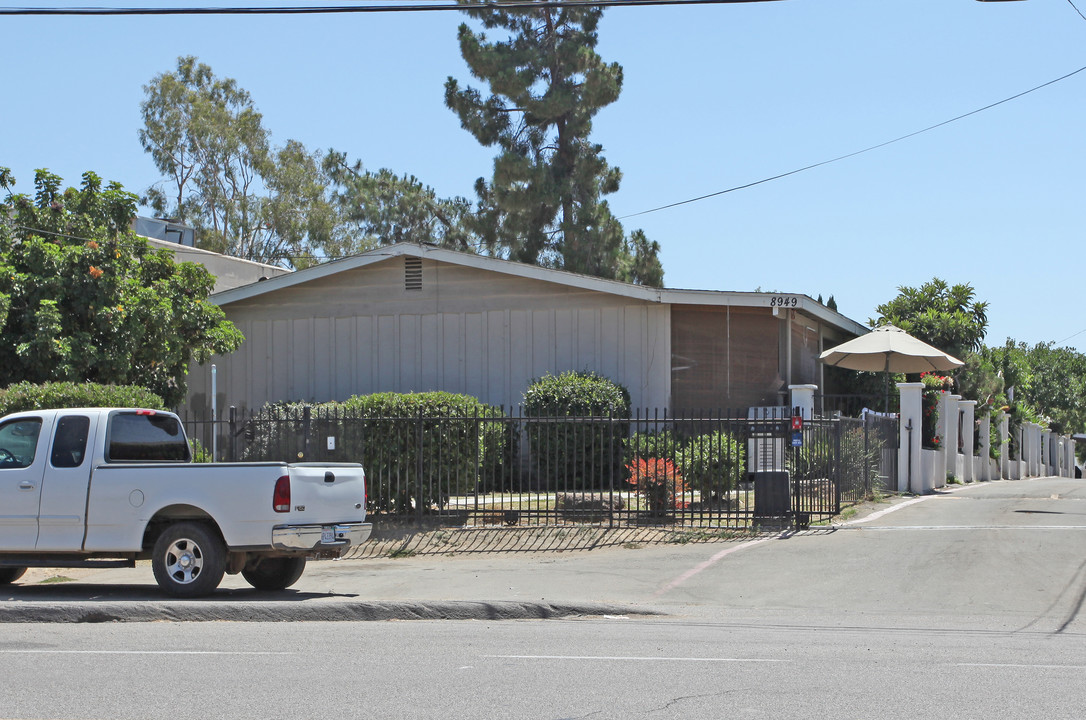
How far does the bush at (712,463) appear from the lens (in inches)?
639

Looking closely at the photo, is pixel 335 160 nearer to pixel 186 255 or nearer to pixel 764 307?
pixel 186 255

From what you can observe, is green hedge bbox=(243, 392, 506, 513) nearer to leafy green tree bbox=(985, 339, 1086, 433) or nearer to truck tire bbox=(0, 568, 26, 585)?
truck tire bbox=(0, 568, 26, 585)

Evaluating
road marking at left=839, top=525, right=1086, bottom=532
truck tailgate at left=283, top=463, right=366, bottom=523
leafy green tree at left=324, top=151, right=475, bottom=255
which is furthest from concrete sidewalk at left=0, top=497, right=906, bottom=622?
leafy green tree at left=324, top=151, right=475, bottom=255

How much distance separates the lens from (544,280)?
70.9ft

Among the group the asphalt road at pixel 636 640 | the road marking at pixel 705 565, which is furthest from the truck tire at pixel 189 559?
the road marking at pixel 705 565

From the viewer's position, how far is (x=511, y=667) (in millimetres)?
7520

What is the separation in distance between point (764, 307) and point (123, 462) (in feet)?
43.4

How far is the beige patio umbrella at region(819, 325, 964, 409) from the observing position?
2153 cm

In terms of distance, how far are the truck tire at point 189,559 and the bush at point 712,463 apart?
742 cm

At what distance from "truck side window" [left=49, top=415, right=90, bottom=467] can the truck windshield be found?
0.25m

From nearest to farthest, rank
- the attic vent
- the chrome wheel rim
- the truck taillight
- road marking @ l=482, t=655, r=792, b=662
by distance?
road marking @ l=482, t=655, r=792, b=662 < the truck taillight < the chrome wheel rim < the attic vent

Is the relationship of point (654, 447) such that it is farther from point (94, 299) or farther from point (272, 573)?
point (94, 299)

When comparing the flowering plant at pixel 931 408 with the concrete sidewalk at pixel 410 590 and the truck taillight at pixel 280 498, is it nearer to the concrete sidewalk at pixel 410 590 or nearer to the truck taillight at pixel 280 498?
the concrete sidewalk at pixel 410 590

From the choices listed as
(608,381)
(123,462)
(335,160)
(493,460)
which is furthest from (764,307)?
(335,160)
